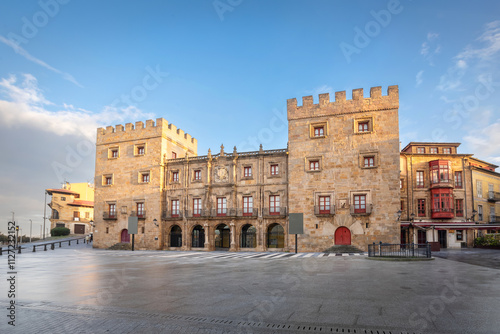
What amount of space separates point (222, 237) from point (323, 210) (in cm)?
1269

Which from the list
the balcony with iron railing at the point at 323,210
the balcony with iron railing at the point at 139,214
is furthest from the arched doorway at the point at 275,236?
the balcony with iron railing at the point at 139,214

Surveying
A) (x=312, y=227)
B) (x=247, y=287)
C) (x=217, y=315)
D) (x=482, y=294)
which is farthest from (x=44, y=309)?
(x=312, y=227)

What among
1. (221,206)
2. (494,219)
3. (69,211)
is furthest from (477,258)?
(69,211)

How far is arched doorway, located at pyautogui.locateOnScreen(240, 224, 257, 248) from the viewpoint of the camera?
1368 inches

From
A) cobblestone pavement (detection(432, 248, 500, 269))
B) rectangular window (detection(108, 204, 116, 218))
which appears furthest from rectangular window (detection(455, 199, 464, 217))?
rectangular window (detection(108, 204, 116, 218))

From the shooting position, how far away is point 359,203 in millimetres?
29906

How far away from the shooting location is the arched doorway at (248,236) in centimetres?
3475

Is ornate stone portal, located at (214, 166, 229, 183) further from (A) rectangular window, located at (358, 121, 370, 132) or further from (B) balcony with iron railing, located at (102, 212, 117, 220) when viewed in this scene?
(A) rectangular window, located at (358, 121, 370, 132)

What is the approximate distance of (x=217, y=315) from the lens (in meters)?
6.55

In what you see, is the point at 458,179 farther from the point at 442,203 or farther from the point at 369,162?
the point at 369,162

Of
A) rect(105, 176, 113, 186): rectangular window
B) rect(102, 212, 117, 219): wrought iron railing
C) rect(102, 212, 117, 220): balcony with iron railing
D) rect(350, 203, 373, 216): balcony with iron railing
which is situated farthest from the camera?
rect(105, 176, 113, 186): rectangular window

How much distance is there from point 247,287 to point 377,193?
74.2ft

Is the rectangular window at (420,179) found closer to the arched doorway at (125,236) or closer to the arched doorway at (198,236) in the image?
the arched doorway at (198,236)

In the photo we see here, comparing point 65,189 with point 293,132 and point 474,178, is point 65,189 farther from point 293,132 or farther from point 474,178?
point 474,178
